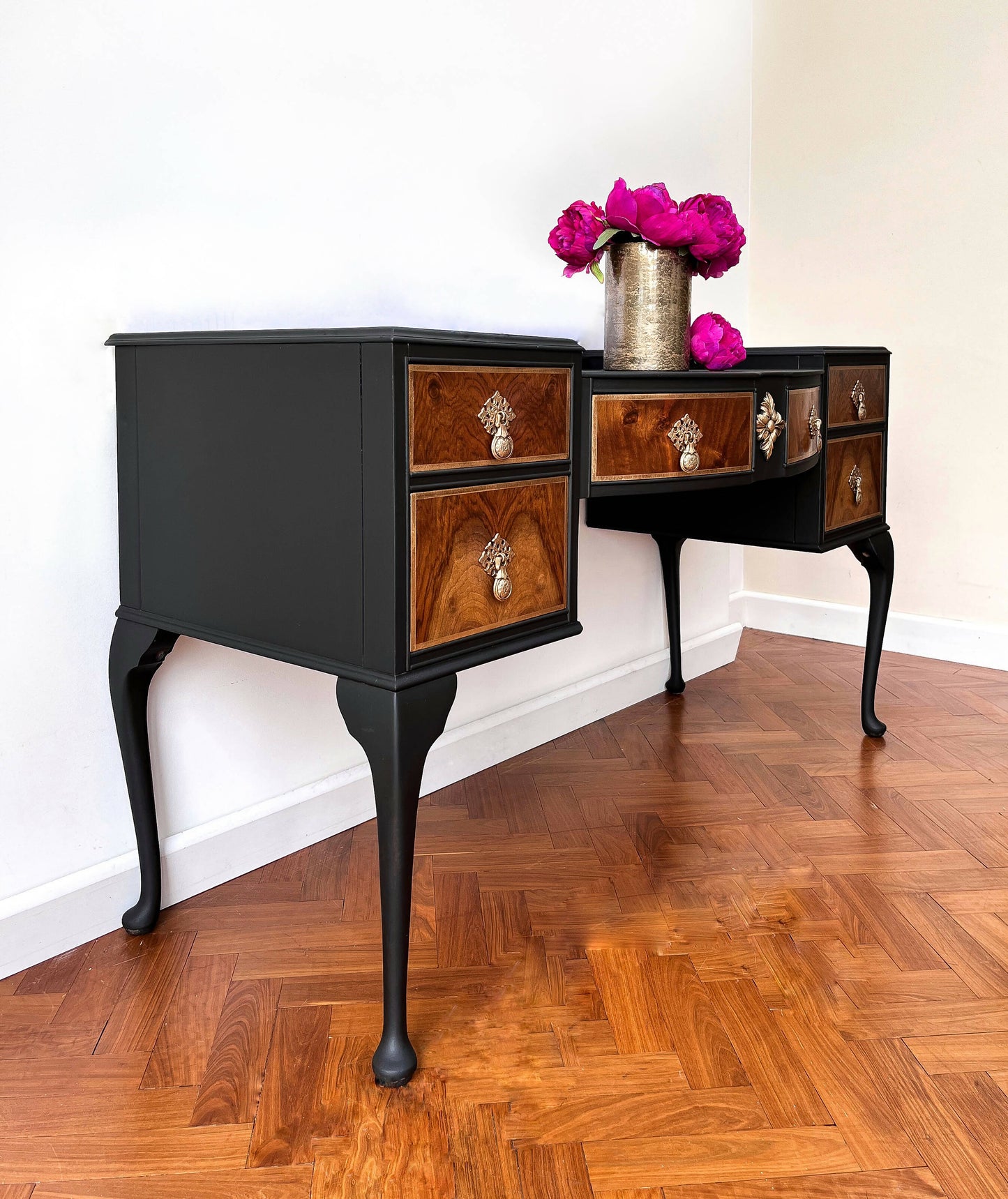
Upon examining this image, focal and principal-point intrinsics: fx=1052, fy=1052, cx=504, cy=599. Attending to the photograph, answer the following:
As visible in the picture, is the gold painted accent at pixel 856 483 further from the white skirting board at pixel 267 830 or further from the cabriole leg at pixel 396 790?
the cabriole leg at pixel 396 790

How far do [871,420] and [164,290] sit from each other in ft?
5.29

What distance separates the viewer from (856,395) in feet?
7.80

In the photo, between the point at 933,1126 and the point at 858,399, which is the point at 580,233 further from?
the point at 933,1126

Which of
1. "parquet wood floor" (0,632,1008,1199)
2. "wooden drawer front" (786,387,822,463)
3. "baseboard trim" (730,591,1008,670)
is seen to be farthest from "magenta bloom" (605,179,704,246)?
"baseboard trim" (730,591,1008,670)

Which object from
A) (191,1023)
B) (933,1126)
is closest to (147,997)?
(191,1023)

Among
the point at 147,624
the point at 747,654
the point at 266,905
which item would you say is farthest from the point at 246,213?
the point at 747,654

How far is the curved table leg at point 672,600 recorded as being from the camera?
2863 mm

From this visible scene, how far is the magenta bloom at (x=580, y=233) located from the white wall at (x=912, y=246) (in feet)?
6.24

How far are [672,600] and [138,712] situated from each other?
166cm

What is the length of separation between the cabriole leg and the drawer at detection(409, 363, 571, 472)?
0.28 meters

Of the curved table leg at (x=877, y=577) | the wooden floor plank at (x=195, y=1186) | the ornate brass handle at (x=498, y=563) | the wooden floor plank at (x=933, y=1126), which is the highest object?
the ornate brass handle at (x=498, y=563)

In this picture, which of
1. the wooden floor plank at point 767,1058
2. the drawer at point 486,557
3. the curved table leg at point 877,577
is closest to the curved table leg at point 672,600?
the curved table leg at point 877,577

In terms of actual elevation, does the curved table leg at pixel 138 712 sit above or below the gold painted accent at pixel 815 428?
below

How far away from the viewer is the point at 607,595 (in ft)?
9.18
